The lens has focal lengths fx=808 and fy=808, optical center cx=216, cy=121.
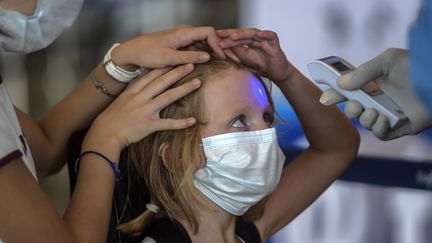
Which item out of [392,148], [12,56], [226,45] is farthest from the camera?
[12,56]

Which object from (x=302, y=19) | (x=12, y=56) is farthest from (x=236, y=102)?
(x=12, y=56)

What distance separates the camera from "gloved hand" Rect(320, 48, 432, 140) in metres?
1.43

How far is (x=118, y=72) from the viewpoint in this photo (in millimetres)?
1793

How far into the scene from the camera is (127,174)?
179 cm

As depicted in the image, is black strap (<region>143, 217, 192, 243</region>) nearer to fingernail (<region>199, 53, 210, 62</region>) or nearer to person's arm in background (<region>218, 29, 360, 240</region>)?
person's arm in background (<region>218, 29, 360, 240</region>)

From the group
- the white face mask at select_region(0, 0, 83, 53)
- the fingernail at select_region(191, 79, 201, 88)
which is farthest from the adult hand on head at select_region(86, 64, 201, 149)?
the white face mask at select_region(0, 0, 83, 53)

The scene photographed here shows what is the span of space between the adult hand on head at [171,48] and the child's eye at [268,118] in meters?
0.17

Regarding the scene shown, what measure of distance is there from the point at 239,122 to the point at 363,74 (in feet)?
1.32

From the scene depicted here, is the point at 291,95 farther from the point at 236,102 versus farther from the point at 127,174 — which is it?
the point at 127,174

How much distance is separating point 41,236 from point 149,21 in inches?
73.6

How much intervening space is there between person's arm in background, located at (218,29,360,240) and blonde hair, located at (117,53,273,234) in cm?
12

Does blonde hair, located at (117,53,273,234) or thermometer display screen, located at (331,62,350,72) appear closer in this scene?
thermometer display screen, located at (331,62,350,72)

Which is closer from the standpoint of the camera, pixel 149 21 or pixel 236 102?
pixel 236 102

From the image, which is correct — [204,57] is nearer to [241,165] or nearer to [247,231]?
[241,165]
